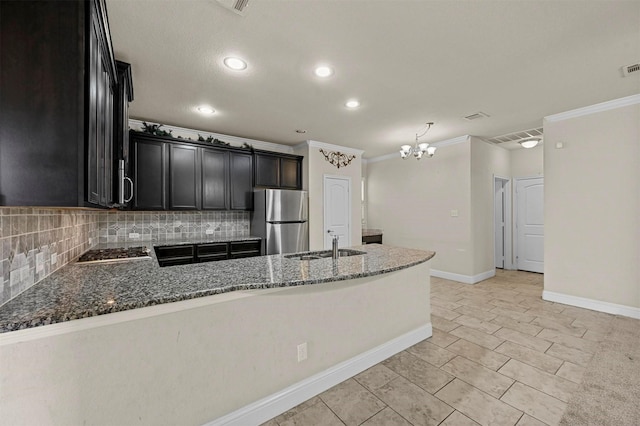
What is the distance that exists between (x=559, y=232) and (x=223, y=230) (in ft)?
16.3

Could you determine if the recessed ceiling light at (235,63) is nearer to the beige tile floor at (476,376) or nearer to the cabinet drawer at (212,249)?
the cabinet drawer at (212,249)

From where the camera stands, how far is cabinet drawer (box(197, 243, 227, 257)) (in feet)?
12.5

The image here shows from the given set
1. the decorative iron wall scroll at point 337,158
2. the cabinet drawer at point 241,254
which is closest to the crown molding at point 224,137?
the decorative iron wall scroll at point 337,158

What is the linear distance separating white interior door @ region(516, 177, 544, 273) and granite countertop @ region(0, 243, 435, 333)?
4.89 metres

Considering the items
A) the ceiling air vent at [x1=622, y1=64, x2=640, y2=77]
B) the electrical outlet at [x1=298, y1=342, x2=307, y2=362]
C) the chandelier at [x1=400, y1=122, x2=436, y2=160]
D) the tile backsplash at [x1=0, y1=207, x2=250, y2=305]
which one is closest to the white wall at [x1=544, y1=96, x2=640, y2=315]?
the ceiling air vent at [x1=622, y1=64, x2=640, y2=77]

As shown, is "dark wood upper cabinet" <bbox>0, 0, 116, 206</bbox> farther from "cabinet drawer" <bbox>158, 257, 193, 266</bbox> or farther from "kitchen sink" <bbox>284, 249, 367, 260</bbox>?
"cabinet drawer" <bbox>158, 257, 193, 266</bbox>

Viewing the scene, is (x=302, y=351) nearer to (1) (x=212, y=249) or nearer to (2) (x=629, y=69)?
(1) (x=212, y=249)

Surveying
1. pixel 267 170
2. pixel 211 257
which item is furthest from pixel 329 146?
pixel 211 257

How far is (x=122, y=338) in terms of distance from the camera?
1.27 meters

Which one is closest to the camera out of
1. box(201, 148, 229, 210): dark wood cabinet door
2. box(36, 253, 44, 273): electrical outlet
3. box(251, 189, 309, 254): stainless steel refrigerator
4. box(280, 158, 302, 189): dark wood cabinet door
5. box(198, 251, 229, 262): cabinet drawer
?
box(36, 253, 44, 273): electrical outlet

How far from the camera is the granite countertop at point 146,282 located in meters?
1.13

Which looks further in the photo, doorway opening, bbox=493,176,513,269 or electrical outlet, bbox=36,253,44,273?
doorway opening, bbox=493,176,513,269

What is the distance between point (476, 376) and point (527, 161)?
533 centimetres

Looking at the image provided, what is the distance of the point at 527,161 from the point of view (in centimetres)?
581
